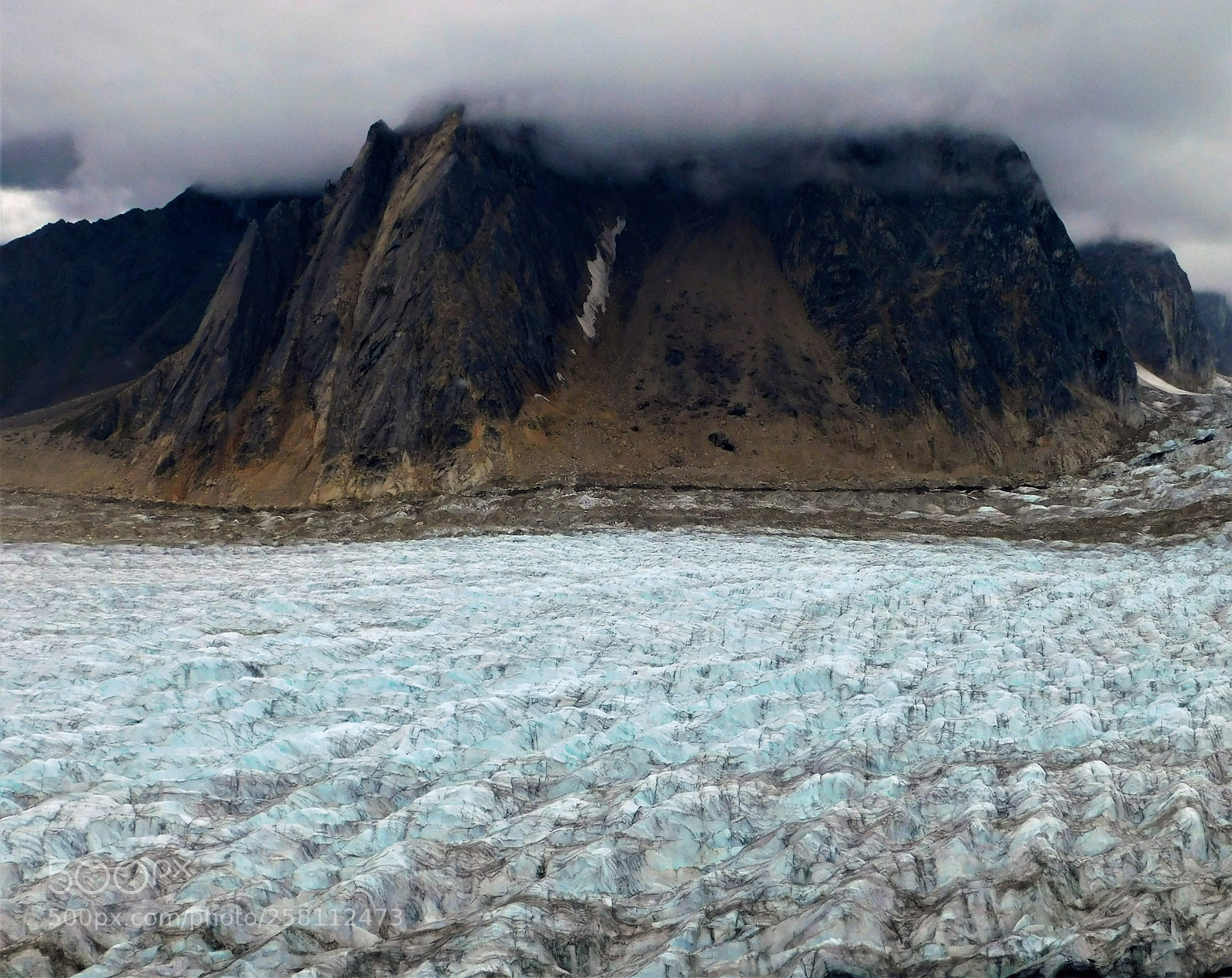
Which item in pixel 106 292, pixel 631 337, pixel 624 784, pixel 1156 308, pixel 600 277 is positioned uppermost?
pixel 106 292

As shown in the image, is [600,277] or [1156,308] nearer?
[600,277]

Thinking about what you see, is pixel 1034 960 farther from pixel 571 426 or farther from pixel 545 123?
pixel 545 123

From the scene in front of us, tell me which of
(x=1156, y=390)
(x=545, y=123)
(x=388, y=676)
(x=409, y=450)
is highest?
(x=545, y=123)

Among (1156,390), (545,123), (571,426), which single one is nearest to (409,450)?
(571,426)

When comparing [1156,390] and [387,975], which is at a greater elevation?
[1156,390]

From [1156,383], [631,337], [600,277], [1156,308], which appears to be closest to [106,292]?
[600,277]

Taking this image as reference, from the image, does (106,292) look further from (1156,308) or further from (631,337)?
(1156,308)

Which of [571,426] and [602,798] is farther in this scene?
[571,426]

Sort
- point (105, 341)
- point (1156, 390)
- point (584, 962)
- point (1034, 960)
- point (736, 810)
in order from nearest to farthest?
1. point (1034, 960)
2. point (584, 962)
3. point (736, 810)
4. point (1156, 390)
5. point (105, 341)
